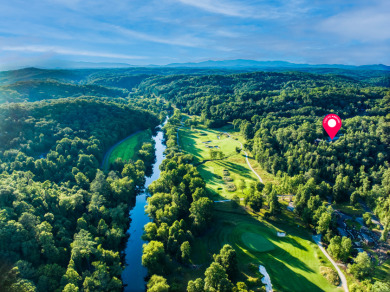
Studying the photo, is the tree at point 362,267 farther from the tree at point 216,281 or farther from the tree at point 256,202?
the tree at point 216,281

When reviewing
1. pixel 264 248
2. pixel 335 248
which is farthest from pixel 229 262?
pixel 335 248

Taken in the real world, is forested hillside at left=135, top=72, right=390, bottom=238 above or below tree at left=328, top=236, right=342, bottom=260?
above

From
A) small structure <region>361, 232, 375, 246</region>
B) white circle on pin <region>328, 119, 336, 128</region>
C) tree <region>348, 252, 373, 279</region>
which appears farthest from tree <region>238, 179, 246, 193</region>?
tree <region>348, 252, 373, 279</region>

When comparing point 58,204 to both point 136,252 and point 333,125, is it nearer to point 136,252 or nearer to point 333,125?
point 136,252

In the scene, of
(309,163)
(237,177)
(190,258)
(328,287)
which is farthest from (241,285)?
(309,163)

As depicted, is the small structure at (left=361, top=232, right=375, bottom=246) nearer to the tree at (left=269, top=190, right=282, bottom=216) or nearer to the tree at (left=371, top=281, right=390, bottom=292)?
the tree at (left=371, top=281, right=390, bottom=292)

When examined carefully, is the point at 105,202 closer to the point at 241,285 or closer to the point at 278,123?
the point at 241,285
